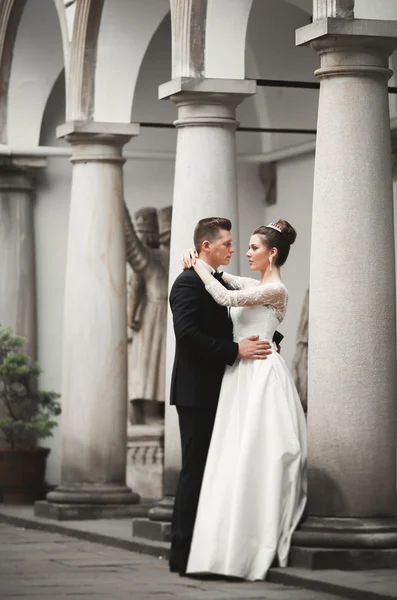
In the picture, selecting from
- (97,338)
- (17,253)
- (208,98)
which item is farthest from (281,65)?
(208,98)

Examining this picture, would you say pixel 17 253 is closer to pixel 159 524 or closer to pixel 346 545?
pixel 159 524

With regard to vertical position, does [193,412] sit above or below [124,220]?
below

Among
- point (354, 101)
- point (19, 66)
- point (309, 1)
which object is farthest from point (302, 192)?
point (354, 101)

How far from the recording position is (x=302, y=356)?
15086 millimetres

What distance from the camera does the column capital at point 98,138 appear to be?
13.0 meters

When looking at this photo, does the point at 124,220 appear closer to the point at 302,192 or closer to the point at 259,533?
the point at 302,192

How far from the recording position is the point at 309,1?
14.6 metres

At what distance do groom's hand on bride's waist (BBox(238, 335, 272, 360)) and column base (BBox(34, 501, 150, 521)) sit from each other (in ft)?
13.5

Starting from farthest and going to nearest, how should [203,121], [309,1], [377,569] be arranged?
[309,1] < [203,121] < [377,569]

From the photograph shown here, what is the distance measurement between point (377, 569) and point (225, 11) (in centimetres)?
422

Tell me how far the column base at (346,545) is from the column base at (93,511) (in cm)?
416

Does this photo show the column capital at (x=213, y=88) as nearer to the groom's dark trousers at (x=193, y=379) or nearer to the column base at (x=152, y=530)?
the groom's dark trousers at (x=193, y=379)

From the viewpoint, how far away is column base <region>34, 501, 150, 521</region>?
12922 millimetres

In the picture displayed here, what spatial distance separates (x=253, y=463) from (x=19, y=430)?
6.43m
